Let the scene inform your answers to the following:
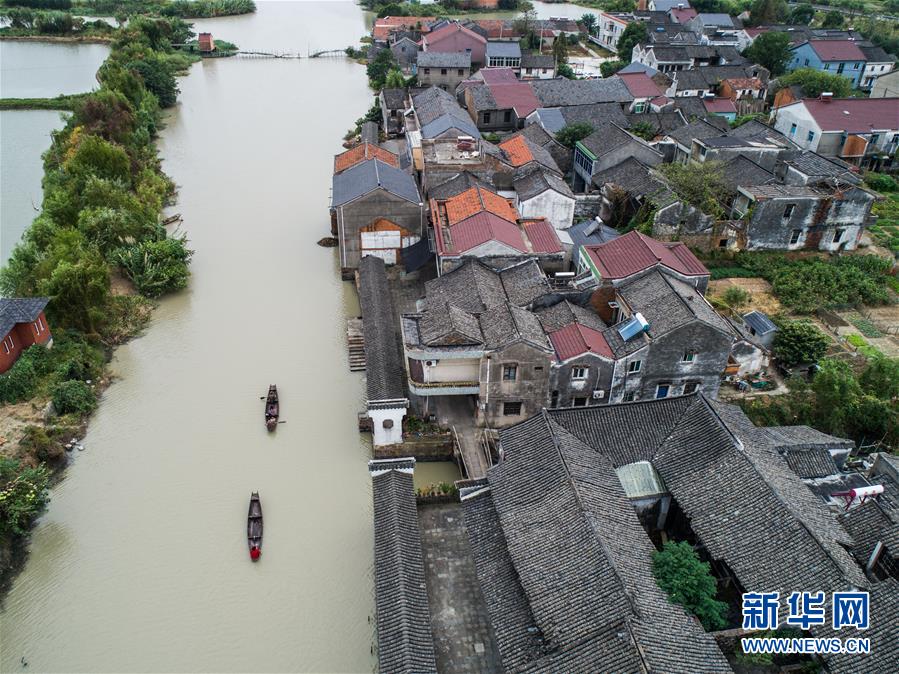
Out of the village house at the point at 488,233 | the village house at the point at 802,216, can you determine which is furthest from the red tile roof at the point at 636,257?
the village house at the point at 802,216

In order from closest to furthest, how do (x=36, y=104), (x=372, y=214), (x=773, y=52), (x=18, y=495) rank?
(x=18, y=495) < (x=372, y=214) < (x=36, y=104) < (x=773, y=52)

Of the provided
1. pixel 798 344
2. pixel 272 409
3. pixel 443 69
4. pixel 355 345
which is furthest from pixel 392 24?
pixel 798 344

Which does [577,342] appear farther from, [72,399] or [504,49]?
Result: [504,49]

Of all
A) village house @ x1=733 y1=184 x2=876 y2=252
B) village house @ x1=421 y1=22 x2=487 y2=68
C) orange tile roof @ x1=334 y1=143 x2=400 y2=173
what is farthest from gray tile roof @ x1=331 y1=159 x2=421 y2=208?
village house @ x1=421 y1=22 x2=487 y2=68

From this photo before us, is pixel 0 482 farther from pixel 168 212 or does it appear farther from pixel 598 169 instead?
pixel 598 169

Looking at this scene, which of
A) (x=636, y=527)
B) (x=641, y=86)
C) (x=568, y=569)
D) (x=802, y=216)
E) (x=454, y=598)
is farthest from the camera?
(x=641, y=86)

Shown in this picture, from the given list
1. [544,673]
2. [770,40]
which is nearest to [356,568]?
[544,673]
